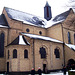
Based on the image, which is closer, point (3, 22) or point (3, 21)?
point (3, 22)

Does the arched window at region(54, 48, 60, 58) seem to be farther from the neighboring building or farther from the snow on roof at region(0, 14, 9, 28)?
the snow on roof at region(0, 14, 9, 28)

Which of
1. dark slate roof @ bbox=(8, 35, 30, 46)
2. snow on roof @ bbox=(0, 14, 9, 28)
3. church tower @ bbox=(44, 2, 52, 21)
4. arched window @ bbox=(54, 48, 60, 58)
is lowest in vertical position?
arched window @ bbox=(54, 48, 60, 58)

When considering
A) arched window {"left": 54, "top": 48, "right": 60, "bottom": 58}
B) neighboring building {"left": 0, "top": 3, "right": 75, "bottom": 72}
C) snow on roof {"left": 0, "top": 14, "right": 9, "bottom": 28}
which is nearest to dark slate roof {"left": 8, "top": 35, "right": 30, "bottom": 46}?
neighboring building {"left": 0, "top": 3, "right": 75, "bottom": 72}

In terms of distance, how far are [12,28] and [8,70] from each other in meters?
8.84

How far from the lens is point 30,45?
2434 cm

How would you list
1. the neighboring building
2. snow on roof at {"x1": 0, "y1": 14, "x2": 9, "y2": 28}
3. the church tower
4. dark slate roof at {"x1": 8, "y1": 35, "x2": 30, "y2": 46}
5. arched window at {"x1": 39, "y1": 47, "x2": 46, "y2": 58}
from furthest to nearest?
the church tower
snow on roof at {"x1": 0, "y1": 14, "x2": 9, "y2": 28}
arched window at {"x1": 39, "y1": 47, "x2": 46, "y2": 58}
dark slate roof at {"x1": 8, "y1": 35, "x2": 30, "y2": 46}
the neighboring building

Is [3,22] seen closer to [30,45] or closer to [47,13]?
[30,45]

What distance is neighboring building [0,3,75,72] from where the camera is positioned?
23.3 meters

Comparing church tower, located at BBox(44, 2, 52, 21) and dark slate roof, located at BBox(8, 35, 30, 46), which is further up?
church tower, located at BBox(44, 2, 52, 21)

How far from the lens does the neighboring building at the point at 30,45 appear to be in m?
23.3

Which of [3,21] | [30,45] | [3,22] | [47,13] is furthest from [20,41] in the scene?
[47,13]

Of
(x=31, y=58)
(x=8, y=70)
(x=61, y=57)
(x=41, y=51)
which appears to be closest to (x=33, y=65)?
(x=31, y=58)

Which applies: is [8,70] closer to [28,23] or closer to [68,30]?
[28,23]

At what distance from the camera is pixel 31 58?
23.6 m
